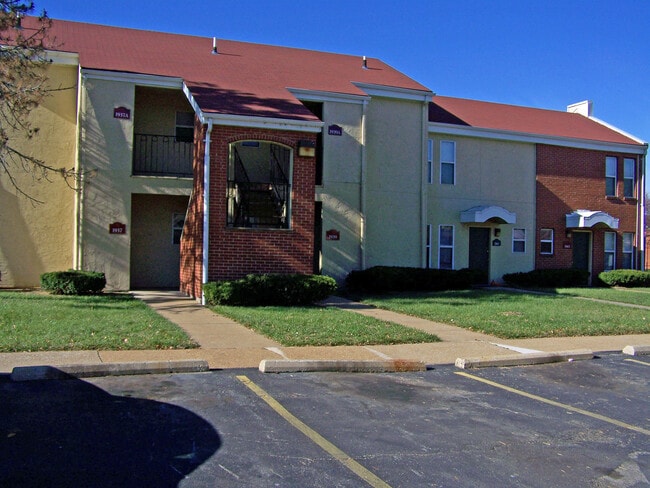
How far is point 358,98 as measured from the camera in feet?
62.5

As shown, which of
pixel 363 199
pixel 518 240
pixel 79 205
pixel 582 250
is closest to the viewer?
pixel 79 205

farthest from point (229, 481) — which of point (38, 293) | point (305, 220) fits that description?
point (38, 293)

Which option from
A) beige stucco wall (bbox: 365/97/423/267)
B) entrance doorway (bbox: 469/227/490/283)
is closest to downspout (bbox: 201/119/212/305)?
beige stucco wall (bbox: 365/97/423/267)

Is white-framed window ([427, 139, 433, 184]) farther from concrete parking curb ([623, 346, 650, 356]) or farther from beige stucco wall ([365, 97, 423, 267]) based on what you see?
concrete parking curb ([623, 346, 650, 356])

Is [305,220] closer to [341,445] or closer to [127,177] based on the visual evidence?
[127,177]

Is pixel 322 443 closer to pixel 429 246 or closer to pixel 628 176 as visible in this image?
pixel 429 246

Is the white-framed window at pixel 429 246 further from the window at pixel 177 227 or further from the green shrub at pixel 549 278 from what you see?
the window at pixel 177 227

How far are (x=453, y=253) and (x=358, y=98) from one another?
657cm

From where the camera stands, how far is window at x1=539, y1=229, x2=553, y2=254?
23.6 m

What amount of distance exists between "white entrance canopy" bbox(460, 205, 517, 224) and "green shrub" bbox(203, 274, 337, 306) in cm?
912

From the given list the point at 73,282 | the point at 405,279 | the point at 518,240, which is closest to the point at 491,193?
the point at 518,240

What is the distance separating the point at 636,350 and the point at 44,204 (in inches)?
579

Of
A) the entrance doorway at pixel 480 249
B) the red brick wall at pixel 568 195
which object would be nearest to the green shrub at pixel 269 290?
the entrance doorway at pixel 480 249

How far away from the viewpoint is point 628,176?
83.6 feet
